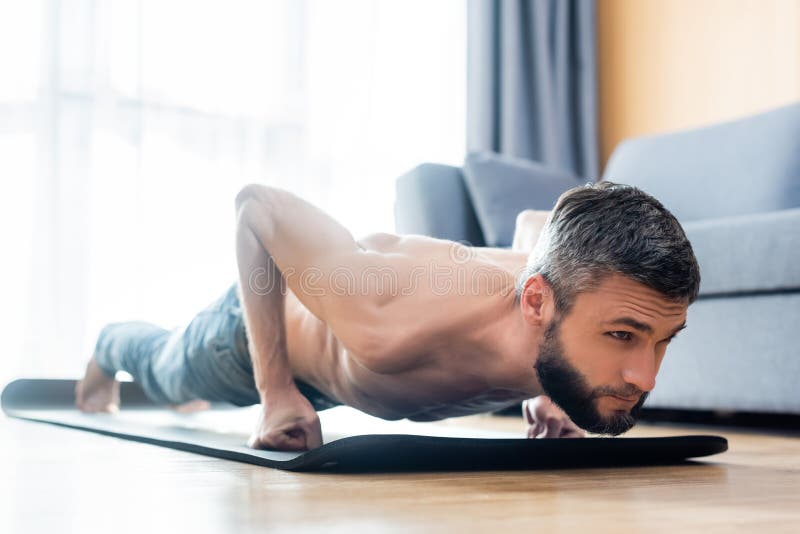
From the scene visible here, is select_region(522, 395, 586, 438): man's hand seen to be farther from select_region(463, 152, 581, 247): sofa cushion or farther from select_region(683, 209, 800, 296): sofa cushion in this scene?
select_region(463, 152, 581, 247): sofa cushion

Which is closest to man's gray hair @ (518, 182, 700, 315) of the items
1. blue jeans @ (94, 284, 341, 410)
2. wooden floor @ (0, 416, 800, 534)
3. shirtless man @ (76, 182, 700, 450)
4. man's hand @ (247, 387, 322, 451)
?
shirtless man @ (76, 182, 700, 450)

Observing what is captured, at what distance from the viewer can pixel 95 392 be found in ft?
8.36

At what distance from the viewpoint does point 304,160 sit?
3.67m

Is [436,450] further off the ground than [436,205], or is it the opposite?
[436,205]

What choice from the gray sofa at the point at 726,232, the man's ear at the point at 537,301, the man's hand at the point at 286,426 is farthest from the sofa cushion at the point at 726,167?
the man's hand at the point at 286,426

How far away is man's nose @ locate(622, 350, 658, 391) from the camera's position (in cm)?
117

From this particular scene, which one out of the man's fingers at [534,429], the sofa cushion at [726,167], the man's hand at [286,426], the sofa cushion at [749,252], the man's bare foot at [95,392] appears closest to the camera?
the man's hand at [286,426]

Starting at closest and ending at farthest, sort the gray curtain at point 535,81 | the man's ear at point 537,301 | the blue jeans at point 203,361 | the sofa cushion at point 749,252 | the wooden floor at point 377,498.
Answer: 1. the wooden floor at point 377,498
2. the man's ear at point 537,301
3. the blue jeans at point 203,361
4. the sofa cushion at point 749,252
5. the gray curtain at point 535,81

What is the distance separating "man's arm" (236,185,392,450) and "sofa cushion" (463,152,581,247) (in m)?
1.48

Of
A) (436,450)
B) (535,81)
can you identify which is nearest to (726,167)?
(535,81)

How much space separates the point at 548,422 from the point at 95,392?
4.72 feet

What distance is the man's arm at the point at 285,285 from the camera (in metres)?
1.38

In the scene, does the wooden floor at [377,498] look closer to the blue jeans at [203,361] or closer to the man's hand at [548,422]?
the man's hand at [548,422]

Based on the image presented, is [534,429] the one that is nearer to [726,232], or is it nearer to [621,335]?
[621,335]
